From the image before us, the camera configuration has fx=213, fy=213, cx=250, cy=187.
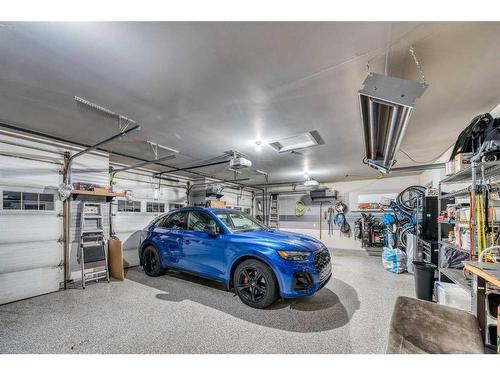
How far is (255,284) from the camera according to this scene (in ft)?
10.0

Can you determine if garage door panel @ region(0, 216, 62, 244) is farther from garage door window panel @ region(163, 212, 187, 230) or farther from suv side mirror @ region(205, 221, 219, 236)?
suv side mirror @ region(205, 221, 219, 236)

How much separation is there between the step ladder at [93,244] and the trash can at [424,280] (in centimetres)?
561

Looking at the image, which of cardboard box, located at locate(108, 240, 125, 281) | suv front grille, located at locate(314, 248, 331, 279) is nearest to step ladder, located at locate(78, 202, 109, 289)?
cardboard box, located at locate(108, 240, 125, 281)

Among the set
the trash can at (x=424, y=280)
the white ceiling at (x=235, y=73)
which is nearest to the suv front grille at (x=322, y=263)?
the trash can at (x=424, y=280)

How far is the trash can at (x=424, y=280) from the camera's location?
334 cm

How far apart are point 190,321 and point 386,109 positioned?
327cm

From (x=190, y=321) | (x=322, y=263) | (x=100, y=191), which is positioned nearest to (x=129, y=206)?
(x=100, y=191)

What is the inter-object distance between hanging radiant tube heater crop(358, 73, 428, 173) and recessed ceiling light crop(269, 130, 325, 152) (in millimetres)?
820

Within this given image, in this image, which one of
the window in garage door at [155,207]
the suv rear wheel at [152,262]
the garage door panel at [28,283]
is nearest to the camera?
the garage door panel at [28,283]

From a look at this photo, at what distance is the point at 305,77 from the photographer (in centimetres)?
198

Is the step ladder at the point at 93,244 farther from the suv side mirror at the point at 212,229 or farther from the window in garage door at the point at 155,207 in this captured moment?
the suv side mirror at the point at 212,229

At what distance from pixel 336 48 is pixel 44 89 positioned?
282 cm

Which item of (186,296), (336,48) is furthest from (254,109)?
(186,296)

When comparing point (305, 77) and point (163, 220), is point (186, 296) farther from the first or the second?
point (305, 77)
